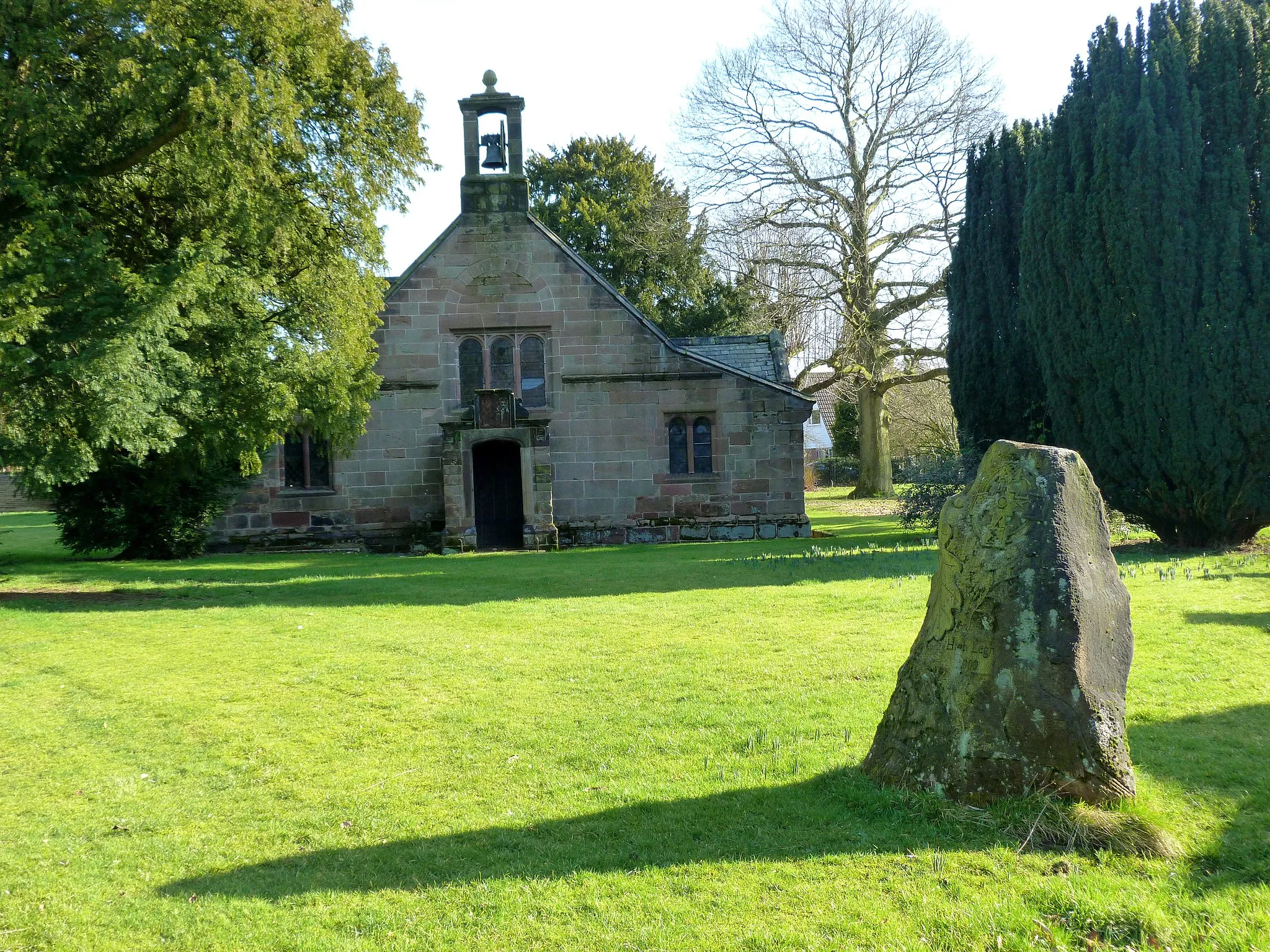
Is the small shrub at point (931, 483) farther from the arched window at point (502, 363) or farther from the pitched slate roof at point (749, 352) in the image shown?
the arched window at point (502, 363)

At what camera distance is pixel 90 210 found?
14.3m

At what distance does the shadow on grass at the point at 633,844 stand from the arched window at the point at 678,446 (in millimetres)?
18242

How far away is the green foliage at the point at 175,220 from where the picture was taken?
12.5m

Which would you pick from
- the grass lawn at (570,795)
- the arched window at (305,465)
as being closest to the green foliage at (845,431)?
the arched window at (305,465)

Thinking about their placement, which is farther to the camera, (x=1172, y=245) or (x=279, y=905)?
(x=1172, y=245)

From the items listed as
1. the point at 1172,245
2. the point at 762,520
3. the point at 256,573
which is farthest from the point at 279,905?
the point at 762,520

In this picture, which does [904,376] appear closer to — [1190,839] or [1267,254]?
[1267,254]

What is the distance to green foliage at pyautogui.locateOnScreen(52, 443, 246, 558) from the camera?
19766 millimetres

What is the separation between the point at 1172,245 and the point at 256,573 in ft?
56.2

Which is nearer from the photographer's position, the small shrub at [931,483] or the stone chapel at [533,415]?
the small shrub at [931,483]

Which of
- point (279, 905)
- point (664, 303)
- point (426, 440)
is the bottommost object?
point (279, 905)

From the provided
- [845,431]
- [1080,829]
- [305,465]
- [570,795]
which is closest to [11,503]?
[305,465]

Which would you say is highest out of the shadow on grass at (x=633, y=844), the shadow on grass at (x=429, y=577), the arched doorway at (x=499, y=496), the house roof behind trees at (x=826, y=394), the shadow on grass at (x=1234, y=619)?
the house roof behind trees at (x=826, y=394)

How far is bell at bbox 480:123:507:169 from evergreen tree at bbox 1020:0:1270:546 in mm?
12574
